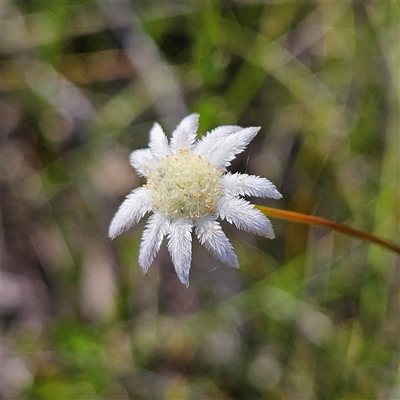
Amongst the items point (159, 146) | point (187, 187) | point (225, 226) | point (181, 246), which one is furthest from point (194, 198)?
point (225, 226)

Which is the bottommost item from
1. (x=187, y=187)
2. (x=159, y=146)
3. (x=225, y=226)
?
(x=225, y=226)

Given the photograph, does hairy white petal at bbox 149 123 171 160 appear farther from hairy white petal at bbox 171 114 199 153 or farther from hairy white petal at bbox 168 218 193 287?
hairy white petal at bbox 168 218 193 287

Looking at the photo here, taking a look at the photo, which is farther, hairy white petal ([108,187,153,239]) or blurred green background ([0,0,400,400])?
blurred green background ([0,0,400,400])

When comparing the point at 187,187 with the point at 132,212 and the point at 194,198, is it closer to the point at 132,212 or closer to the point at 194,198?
the point at 194,198

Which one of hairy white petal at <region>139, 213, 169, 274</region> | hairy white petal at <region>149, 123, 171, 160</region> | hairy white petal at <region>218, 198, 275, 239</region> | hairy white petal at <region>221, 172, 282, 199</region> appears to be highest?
hairy white petal at <region>149, 123, 171, 160</region>

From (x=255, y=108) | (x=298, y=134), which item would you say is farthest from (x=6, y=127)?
(x=298, y=134)

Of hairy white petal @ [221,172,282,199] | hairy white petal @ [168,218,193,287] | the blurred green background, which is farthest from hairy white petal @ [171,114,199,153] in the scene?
the blurred green background
